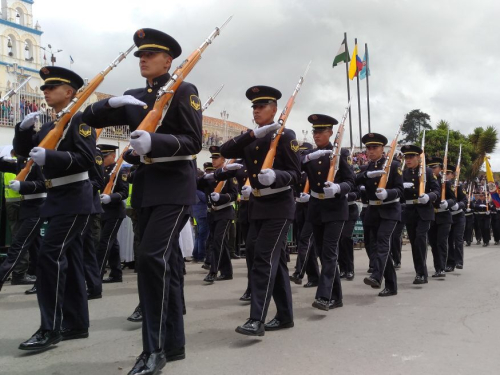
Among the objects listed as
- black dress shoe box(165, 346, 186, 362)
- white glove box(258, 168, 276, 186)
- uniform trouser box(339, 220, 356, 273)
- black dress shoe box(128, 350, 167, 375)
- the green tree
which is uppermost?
the green tree

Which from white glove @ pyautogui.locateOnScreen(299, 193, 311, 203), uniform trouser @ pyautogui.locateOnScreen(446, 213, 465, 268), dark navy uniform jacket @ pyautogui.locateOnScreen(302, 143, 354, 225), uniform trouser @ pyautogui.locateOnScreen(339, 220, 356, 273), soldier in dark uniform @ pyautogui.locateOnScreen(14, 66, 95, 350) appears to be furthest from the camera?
uniform trouser @ pyautogui.locateOnScreen(446, 213, 465, 268)

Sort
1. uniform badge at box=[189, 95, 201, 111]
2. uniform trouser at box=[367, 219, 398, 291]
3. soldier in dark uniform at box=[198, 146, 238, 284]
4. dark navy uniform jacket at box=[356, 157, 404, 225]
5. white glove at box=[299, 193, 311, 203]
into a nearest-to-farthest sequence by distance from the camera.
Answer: uniform badge at box=[189, 95, 201, 111] < uniform trouser at box=[367, 219, 398, 291] < dark navy uniform jacket at box=[356, 157, 404, 225] < soldier in dark uniform at box=[198, 146, 238, 284] < white glove at box=[299, 193, 311, 203]

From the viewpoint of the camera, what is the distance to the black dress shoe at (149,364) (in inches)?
135

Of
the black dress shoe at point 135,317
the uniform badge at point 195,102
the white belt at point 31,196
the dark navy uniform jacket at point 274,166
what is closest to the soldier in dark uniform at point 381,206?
the dark navy uniform jacket at point 274,166

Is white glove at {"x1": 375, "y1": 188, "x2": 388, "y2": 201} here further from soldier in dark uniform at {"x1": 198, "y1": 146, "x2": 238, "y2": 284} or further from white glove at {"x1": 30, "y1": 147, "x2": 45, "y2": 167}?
white glove at {"x1": 30, "y1": 147, "x2": 45, "y2": 167}

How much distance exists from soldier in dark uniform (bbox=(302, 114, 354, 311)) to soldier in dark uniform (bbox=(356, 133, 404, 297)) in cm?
94

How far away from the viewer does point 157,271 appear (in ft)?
12.0

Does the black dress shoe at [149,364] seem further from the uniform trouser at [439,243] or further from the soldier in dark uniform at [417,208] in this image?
the uniform trouser at [439,243]

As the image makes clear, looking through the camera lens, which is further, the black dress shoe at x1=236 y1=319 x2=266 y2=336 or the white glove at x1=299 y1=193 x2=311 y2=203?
the white glove at x1=299 y1=193 x2=311 y2=203

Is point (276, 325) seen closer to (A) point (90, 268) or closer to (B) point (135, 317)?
(B) point (135, 317)

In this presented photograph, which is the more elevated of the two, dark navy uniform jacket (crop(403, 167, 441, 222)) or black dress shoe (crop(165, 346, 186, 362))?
dark navy uniform jacket (crop(403, 167, 441, 222))

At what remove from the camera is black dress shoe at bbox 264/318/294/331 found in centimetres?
497

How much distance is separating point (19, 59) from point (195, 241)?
121 ft

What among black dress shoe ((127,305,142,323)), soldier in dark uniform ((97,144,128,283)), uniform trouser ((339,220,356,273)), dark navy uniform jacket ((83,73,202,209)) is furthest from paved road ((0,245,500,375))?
uniform trouser ((339,220,356,273))
